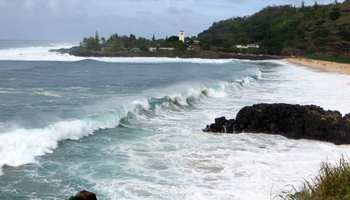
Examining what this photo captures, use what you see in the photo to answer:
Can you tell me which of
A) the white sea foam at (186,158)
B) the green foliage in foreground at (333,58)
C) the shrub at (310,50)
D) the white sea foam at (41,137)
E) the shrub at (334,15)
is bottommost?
the white sea foam at (186,158)

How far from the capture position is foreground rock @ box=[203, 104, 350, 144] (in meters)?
10.9

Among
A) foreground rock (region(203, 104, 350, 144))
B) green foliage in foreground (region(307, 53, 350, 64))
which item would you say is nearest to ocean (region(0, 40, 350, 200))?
foreground rock (region(203, 104, 350, 144))

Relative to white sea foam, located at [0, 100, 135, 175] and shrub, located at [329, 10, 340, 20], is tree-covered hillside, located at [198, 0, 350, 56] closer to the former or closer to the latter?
shrub, located at [329, 10, 340, 20]

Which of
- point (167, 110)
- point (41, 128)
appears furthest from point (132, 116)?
point (41, 128)

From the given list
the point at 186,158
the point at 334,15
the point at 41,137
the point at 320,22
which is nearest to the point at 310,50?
the point at 320,22

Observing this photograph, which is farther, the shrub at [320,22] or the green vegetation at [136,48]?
the green vegetation at [136,48]

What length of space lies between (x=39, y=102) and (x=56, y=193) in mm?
10298

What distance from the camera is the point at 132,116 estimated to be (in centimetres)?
1457

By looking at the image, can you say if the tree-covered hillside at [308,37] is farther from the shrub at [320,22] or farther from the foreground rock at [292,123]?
the foreground rock at [292,123]

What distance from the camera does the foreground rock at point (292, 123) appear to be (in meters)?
10.9

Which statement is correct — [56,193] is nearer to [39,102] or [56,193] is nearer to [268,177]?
[268,177]

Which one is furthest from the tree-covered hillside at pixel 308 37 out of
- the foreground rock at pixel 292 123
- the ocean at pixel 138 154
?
the foreground rock at pixel 292 123

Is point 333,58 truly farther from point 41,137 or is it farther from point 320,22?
point 41,137

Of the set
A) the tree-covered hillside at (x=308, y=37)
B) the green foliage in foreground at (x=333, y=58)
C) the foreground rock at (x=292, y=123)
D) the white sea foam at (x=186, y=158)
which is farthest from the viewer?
the tree-covered hillside at (x=308, y=37)
